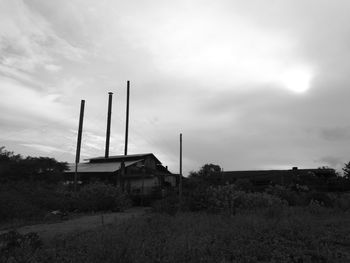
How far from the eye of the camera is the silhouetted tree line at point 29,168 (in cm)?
2729

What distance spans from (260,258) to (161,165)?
116ft

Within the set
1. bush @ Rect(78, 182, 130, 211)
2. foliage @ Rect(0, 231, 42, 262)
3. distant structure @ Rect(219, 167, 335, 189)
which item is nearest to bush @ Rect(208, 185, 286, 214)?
bush @ Rect(78, 182, 130, 211)

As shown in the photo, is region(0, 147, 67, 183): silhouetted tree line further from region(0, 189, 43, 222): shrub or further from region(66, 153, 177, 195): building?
region(0, 189, 43, 222): shrub

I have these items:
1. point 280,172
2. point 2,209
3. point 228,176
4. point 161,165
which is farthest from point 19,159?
point 280,172

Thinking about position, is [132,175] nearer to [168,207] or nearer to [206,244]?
[168,207]

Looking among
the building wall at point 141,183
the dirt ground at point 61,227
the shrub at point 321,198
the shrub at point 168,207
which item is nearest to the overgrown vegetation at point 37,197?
the dirt ground at point 61,227

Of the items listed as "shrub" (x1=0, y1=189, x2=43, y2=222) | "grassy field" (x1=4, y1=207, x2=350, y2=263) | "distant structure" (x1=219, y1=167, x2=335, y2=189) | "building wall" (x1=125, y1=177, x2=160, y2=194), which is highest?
"distant structure" (x1=219, y1=167, x2=335, y2=189)

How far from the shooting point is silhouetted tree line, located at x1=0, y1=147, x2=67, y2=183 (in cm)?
2729

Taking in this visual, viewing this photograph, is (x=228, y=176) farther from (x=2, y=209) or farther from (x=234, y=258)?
(x=234, y=258)

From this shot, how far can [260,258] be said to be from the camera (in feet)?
25.3

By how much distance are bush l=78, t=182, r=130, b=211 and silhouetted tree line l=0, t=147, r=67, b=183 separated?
8045mm

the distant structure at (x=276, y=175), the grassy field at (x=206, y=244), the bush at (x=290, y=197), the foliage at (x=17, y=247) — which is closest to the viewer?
the foliage at (x=17, y=247)

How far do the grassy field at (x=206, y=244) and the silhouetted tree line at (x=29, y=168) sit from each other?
19.3 meters

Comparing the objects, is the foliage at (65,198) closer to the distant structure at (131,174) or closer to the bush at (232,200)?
the bush at (232,200)
